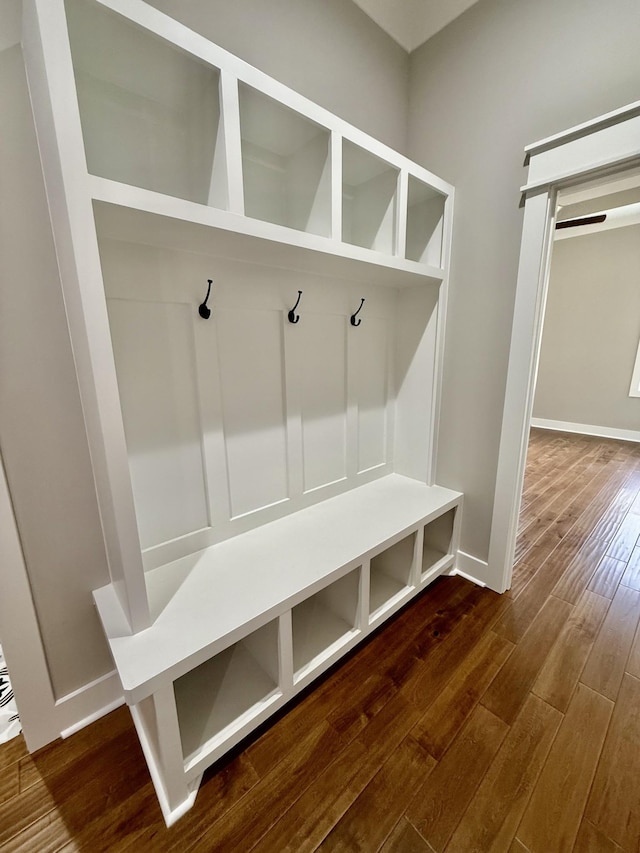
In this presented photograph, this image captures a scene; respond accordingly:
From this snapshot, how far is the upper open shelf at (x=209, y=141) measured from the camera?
0.83 metres

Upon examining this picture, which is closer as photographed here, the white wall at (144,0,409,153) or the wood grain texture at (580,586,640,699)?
the white wall at (144,0,409,153)

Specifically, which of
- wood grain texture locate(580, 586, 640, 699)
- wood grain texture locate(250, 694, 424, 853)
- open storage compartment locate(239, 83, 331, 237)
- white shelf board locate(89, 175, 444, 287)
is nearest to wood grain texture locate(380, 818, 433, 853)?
wood grain texture locate(250, 694, 424, 853)

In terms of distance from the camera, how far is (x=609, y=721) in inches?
46.4

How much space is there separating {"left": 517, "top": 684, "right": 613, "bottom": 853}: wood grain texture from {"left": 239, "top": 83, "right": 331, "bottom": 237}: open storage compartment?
6.11ft

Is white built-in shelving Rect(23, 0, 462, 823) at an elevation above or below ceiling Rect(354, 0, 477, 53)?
below

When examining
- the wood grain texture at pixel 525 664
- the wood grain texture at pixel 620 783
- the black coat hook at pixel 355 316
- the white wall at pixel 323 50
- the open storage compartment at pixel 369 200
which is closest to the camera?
the wood grain texture at pixel 620 783

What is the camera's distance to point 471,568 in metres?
1.88

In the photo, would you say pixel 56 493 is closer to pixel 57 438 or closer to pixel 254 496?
pixel 57 438

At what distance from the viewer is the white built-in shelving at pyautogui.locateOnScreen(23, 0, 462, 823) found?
84 cm

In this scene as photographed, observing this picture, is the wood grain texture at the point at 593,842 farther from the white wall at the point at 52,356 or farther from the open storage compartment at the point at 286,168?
the open storage compartment at the point at 286,168

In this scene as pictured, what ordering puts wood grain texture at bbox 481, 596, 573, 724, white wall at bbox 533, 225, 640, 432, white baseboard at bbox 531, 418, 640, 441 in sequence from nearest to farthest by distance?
wood grain texture at bbox 481, 596, 573, 724 → white wall at bbox 533, 225, 640, 432 → white baseboard at bbox 531, 418, 640, 441

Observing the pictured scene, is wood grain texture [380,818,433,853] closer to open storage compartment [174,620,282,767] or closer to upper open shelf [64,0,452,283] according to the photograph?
open storage compartment [174,620,282,767]

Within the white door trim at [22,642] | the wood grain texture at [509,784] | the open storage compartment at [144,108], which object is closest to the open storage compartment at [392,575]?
the wood grain texture at [509,784]

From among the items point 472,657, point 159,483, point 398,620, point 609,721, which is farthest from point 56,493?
point 609,721
